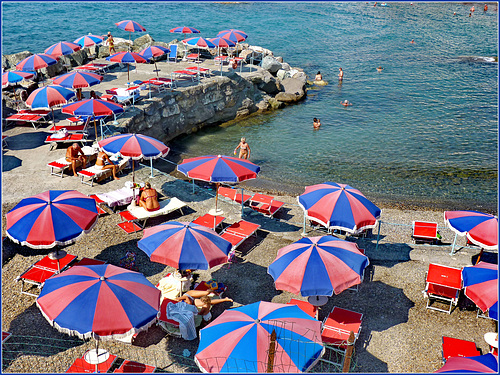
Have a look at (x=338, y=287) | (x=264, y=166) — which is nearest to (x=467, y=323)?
(x=338, y=287)

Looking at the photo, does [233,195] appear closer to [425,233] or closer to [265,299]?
[265,299]

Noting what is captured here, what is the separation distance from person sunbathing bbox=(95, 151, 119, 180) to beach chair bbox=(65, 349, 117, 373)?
7.93 meters

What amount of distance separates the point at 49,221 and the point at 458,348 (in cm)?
901

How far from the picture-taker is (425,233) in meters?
13.9

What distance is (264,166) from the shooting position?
2089 centimetres

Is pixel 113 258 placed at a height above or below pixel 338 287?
below

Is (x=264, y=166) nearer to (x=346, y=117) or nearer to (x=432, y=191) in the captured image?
(x=432, y=191)

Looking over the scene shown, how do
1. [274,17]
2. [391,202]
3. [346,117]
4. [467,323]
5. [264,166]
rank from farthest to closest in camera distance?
1. [274,17]
2. [346,117]
3. [264,166]
4. [391,202]
5. [467,323]

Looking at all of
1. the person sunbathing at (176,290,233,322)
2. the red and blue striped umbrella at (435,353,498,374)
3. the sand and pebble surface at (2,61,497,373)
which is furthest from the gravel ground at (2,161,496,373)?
the red and blue striped umbrella at (435,353,498,374)

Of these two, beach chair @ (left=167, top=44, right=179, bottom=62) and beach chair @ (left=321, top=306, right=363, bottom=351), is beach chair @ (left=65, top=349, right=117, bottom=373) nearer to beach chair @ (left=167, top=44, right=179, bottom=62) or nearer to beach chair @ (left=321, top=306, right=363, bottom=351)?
beach chair @ (left=321, top=306, right=363, bottom=351)

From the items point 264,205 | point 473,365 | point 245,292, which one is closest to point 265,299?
point 245,292

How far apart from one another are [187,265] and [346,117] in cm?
2073

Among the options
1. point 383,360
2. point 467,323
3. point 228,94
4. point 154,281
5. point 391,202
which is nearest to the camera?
point 383,360

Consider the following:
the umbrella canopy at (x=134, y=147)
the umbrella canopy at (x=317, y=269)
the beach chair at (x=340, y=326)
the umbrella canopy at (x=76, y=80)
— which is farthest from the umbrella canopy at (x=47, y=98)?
the beach chair at (x=340, y=326)
